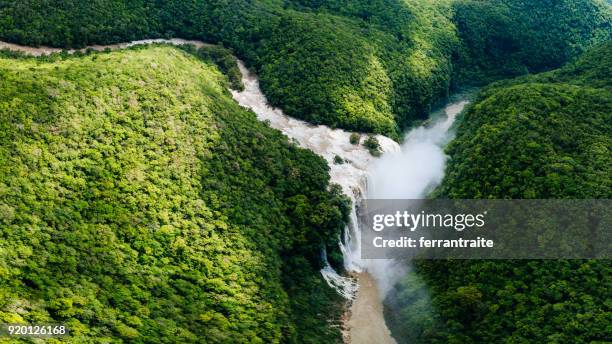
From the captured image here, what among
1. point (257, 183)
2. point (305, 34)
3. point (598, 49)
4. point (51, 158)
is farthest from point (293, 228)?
point (598, 49)

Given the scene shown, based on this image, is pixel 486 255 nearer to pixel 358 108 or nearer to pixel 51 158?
pixel 358 108

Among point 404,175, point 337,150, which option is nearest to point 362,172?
point 337,150

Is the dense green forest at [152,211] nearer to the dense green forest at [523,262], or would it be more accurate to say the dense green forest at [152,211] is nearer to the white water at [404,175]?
the white water at [404,175]

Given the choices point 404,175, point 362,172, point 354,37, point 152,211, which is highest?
point 354,37

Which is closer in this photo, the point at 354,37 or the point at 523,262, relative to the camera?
the point at 523,262

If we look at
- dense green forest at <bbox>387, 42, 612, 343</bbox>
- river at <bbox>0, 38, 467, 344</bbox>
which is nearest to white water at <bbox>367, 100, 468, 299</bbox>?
river at <bbox>0, 38, 467, 344</bbox>

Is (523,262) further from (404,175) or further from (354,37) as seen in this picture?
(354,37)

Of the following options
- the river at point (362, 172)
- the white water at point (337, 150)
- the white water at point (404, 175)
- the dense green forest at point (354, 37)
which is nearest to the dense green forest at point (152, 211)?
the white water at point (337, 150)
